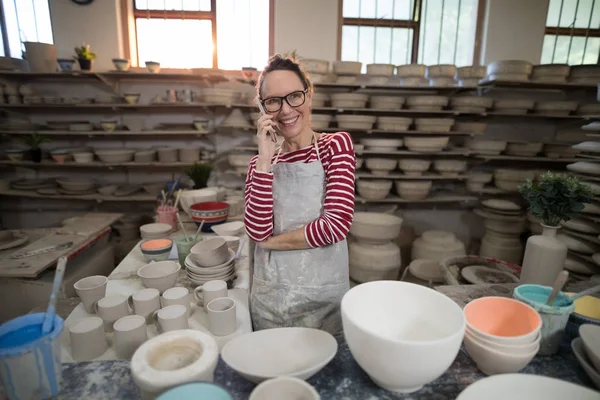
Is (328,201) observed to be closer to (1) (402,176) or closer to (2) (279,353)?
(2) (279,353)

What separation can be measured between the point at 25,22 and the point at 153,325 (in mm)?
4767

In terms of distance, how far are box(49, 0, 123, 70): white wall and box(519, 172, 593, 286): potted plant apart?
4.49 meters

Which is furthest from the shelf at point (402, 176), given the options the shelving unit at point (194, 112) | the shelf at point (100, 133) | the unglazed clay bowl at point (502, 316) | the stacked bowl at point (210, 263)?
the unglazed clay bowl at point (502, 316)

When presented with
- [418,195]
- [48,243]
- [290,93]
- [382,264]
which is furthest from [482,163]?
[48,243]

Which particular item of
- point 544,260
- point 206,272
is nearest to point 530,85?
point 544,260

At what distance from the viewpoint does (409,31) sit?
4438 mm

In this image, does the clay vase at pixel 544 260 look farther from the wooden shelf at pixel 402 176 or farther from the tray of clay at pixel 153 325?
the wooden shelf at pixel 402 176

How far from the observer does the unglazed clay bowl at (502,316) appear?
3.27 feet

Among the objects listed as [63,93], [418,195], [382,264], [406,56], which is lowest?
[382,264]

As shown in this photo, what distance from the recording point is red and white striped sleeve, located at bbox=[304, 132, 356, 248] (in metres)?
1.26

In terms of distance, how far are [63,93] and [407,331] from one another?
4.85m

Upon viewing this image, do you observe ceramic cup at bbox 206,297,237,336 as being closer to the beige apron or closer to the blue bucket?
the beige apron

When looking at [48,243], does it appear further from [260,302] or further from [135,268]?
[260,302]

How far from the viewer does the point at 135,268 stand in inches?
69.6
